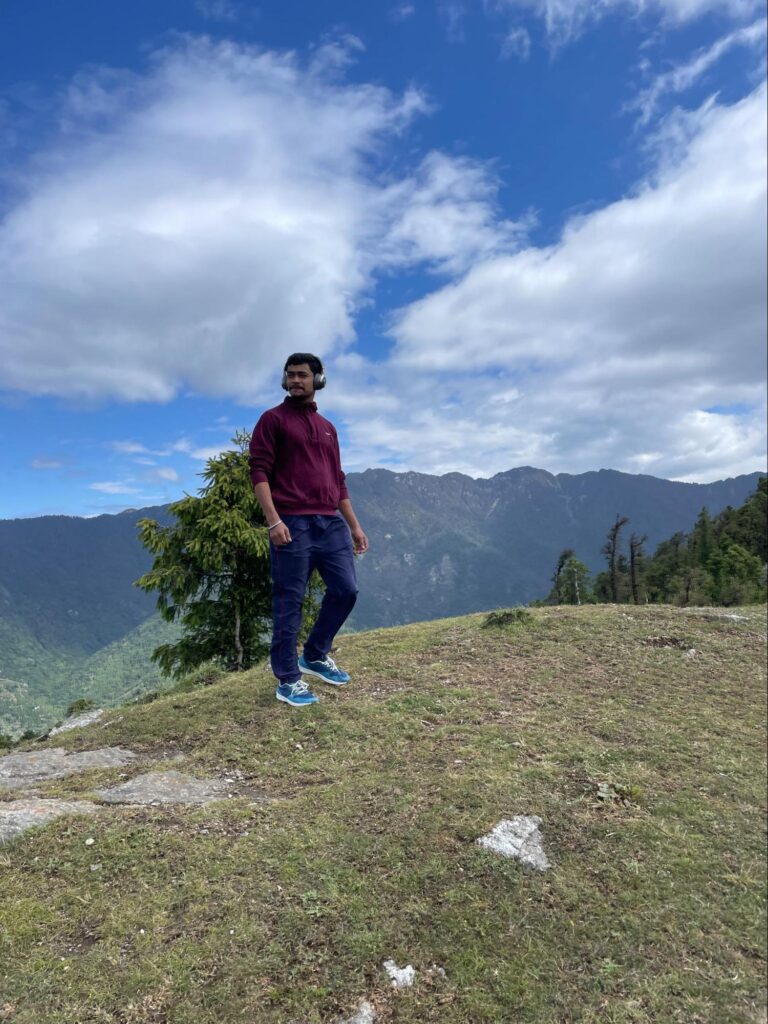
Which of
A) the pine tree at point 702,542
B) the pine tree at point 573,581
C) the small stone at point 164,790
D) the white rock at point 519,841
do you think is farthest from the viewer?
the pine tree at point 702,542

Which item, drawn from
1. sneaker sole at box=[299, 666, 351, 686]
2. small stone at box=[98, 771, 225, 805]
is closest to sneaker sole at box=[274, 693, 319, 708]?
sneaker sole at box=[299, 666, 351, 686]

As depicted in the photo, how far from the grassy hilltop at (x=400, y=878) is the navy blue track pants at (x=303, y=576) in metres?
0.77

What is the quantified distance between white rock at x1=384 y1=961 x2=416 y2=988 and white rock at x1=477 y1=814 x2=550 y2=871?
Answer: 119 cm

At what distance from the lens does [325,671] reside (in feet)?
25.5

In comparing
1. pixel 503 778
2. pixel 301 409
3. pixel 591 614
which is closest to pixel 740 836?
pixel 503 778

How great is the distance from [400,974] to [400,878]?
27.2 inches

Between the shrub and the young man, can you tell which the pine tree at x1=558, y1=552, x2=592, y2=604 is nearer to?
the shrub

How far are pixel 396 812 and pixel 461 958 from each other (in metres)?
1.32

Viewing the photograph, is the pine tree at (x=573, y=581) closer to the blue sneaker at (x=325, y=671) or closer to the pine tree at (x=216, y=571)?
the pine tree at (x=216, y=571)

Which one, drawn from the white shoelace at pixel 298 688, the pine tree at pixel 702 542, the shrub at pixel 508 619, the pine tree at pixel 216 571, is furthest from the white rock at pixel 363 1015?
the pine tree at pixel 702 542

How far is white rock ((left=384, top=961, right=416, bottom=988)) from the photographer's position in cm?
310

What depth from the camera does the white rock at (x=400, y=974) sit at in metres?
3.10

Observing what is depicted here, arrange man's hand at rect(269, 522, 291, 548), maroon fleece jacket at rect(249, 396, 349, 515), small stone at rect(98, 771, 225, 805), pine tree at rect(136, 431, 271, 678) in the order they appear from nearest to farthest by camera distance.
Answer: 1. small stone at rect(98, 771, 225, 805)
2. man's hand at rect(269, 522, 291, 548)
3. maroon fleece jacket at rect(249, 396, 349, 515)
4. pine tree at rect(136, 431, 271, 678)

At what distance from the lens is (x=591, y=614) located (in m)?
12.6
